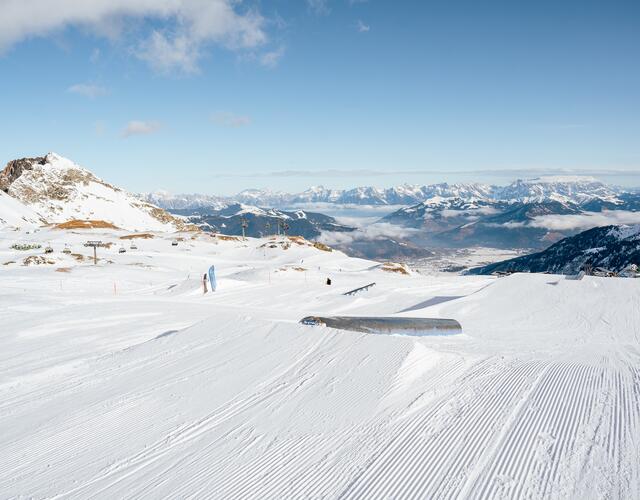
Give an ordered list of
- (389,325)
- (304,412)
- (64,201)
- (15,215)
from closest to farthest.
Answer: (304,412) < (389,325) < (15,215) < (64,201)

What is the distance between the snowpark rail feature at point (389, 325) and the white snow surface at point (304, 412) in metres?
0.94

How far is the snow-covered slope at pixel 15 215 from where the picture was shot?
408 ft

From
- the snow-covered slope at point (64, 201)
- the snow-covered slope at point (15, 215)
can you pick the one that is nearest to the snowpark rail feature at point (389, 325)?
the snow-covered slope at point (15, 215)

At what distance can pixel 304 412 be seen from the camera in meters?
11.1

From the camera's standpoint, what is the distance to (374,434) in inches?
399

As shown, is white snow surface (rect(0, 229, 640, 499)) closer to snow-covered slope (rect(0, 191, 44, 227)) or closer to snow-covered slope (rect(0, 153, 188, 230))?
snow-covered slope (rect(0, 191, 44, 227))

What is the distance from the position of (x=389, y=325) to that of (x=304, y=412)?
10915 mm

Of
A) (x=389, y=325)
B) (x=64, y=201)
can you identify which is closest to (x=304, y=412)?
(x=389, y=325)

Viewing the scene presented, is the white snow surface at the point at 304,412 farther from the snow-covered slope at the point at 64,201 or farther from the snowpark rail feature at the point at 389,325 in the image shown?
the snow-covered slope at the point at 64,201

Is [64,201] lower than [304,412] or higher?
higher

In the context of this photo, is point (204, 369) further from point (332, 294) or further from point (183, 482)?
point (332, 294)

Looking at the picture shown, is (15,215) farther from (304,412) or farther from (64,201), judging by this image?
(304,412)

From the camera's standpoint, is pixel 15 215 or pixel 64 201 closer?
pixel 15 215

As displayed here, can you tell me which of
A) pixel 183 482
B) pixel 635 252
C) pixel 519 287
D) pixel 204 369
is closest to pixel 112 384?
pixel 204 369
